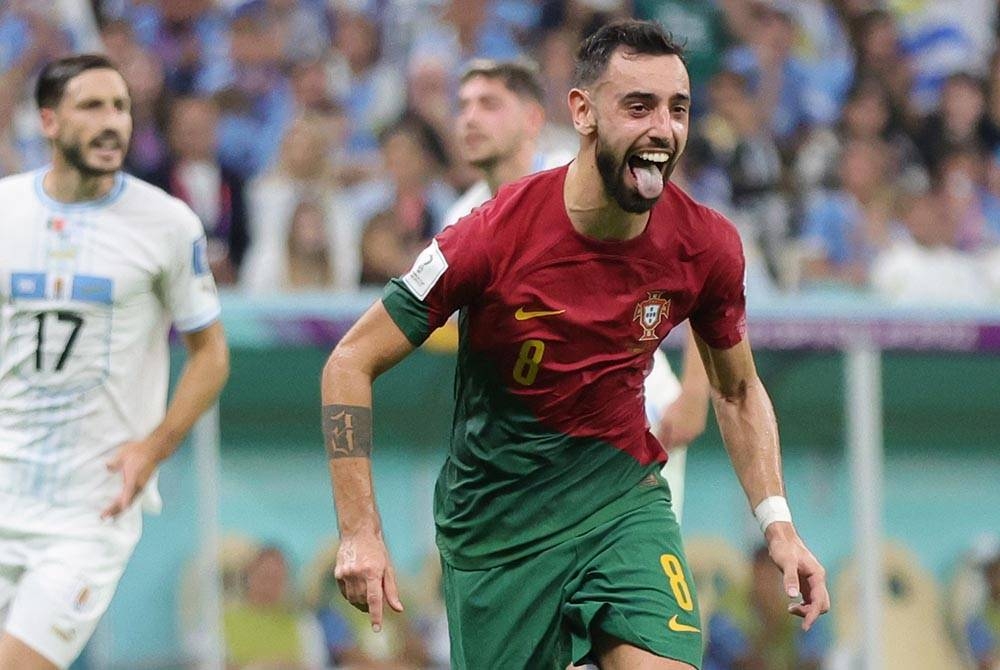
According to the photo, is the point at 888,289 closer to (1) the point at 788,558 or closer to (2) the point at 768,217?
(2) the point at 768,217

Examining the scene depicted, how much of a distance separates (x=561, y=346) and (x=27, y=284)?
2.22 metres

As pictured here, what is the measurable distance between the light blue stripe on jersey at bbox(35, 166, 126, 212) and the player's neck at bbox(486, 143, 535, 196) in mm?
1407

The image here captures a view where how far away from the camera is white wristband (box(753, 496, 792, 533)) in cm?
495

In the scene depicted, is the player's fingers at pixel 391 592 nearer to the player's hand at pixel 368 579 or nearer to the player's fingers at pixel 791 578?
the player's hand at pixel 368 579

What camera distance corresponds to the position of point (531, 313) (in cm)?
490

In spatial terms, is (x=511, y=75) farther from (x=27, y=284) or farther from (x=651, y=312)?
(x=651, y=312)

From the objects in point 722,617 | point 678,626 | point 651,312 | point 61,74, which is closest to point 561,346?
point 651,312

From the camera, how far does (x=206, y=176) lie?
34.5ft

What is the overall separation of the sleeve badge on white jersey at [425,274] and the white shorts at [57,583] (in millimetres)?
2095

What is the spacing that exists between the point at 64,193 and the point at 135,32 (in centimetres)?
491

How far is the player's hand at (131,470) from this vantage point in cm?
617

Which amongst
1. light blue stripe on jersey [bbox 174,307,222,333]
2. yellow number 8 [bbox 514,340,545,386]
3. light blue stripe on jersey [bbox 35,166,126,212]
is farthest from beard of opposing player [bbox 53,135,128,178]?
yellow number 8 [bbox 514,340,545,386]

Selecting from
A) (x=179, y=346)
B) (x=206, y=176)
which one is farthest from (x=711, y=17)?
(x=179, y=346)

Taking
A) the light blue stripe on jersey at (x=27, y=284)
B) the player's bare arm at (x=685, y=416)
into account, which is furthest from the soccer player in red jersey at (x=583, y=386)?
the light blue stripe on jersey at (x=27, y=284)
